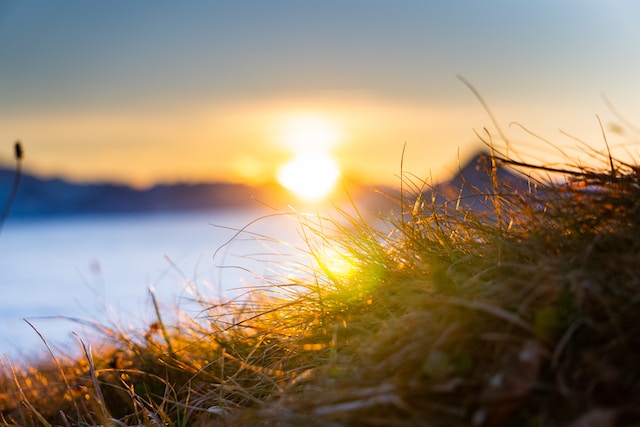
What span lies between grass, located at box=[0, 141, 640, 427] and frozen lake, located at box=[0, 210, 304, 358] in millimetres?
333

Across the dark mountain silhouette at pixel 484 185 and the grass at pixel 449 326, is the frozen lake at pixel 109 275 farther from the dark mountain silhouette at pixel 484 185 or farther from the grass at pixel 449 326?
the dark mountain silhouette at pixel 484 185

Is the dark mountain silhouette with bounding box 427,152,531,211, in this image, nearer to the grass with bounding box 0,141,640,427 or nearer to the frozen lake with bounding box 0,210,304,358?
the grass with bounding box 0,141,640,427

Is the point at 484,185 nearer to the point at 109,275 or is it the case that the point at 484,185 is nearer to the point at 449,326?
the point at 449,326

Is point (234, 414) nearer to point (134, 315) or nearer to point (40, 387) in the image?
point (40, 387)

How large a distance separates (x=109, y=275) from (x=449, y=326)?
1474 centimetres

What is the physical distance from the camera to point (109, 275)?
15.1 metres

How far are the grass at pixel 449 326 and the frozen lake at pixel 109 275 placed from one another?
333 millimetres

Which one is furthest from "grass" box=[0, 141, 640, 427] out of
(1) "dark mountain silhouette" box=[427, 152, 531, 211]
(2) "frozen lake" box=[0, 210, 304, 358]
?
(2) "frozen lake" box=[0, 210, 304, 358]

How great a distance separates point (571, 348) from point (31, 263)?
2448cm

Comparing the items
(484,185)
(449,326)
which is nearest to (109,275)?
(484,185)

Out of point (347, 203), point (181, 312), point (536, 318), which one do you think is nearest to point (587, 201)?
point (536, 318)

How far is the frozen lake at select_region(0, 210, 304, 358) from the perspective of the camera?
2.76m

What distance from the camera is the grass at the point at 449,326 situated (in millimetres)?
1255

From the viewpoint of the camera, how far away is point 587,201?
66.4 inches
